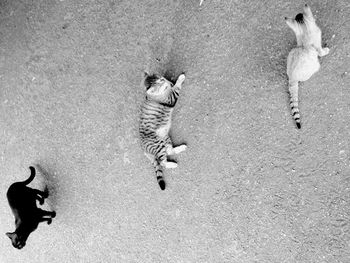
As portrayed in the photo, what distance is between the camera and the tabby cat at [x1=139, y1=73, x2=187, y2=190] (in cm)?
334

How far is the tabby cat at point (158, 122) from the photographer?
11.0 ft

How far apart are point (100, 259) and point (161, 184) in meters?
1.21

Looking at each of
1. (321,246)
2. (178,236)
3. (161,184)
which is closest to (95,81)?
(161,184)

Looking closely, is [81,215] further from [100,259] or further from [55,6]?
[55,6]

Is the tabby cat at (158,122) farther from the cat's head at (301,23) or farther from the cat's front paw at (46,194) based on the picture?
the cat's front paw at (46,194)

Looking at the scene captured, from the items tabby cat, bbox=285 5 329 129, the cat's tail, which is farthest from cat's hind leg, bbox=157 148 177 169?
tabby cat, bbox=285 5 329 129

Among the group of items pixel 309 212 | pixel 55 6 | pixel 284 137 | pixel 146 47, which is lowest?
pixel 309 212

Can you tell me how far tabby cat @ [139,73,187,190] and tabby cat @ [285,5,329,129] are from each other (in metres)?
1.05

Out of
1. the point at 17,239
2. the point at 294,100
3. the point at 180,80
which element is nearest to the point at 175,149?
the point at 180,80

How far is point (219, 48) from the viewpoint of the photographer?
3490 mm

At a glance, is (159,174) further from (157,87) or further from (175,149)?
(157,87)

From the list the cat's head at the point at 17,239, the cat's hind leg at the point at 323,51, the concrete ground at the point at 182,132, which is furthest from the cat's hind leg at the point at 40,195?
the cat's hind leg at the point at 323,51

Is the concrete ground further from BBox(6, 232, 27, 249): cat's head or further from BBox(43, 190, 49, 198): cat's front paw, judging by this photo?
BBox(6, 232, 27, 249): cat's head

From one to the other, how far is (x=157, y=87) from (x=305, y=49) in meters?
1.27
